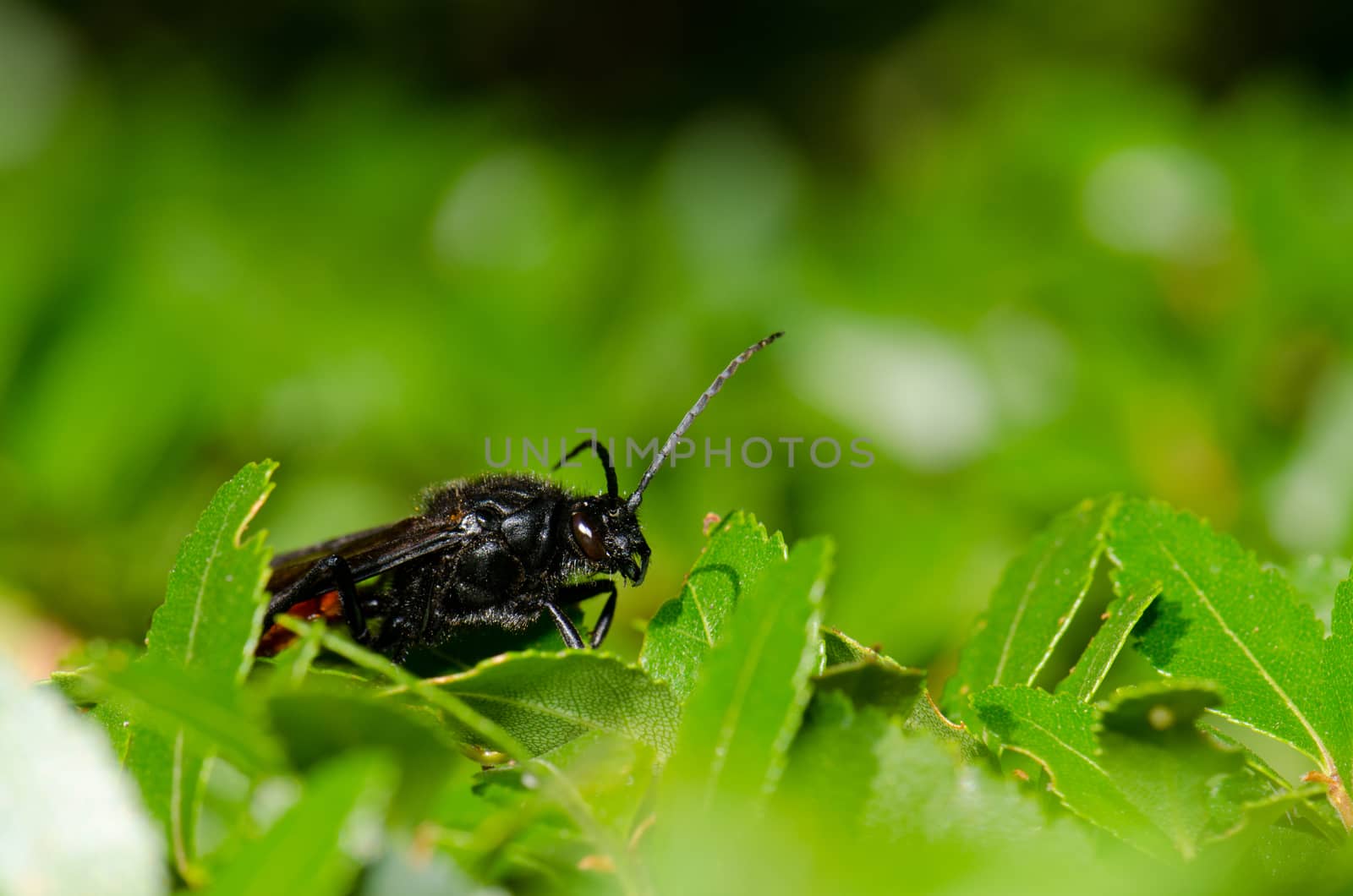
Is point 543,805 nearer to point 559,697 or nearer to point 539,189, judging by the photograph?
point 559,697

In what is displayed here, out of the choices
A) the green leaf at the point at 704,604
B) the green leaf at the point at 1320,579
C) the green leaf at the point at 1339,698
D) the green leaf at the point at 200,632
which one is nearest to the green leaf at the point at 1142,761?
the green leaf at the point at 1339,698

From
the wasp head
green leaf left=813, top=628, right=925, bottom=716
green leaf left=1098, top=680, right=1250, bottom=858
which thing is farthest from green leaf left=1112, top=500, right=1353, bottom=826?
the wasp head

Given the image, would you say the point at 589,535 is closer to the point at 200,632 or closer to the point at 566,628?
the point at 566,628

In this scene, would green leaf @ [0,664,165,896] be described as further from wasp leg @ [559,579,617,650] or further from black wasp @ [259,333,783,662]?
wasp leg @ [559,579,617,650]

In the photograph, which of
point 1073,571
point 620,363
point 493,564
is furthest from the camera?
point 620,363

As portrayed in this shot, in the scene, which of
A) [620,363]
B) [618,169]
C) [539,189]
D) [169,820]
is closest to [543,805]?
[169,820]

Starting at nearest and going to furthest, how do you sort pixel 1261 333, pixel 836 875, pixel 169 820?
pixel 836 875 < pixel 169 820 < pixel 1261 333

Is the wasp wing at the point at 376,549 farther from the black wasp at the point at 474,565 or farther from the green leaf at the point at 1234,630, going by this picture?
the green leaf at the point at 1234,630
